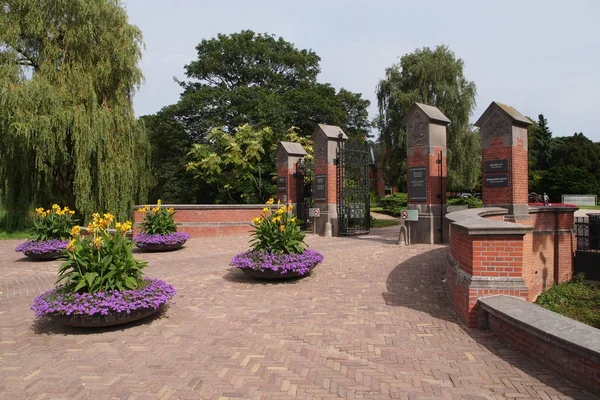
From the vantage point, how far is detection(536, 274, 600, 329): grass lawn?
853 cm

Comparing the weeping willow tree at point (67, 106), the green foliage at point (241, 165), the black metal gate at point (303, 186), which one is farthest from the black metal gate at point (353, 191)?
the weeping willow tree at point (67, 106)

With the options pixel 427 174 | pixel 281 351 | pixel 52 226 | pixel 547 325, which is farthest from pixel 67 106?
pixel 547 325

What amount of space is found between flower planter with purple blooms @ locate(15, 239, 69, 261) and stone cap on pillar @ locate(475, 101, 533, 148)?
1124cm

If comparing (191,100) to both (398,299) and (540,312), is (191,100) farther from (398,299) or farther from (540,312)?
(540,312)

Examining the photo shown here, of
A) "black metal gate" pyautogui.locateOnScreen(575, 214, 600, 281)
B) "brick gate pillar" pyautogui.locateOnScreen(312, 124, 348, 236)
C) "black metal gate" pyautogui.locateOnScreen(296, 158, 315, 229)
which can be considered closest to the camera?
"black metal gate" pyautogui.locateOnScreen(575, 214, 600, 281)

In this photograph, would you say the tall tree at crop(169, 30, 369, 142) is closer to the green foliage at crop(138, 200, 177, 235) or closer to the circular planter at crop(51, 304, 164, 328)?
the green foliage at crop(138, 200, 177, 235)

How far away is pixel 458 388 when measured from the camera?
325 cm

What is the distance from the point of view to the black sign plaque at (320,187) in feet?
45.7

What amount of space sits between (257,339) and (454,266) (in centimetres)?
295

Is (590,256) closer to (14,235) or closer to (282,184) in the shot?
(282,184)

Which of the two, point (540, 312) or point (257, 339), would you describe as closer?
point (540, 312)

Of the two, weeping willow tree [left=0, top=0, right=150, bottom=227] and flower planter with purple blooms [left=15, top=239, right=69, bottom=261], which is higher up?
weeping willow tree [left=0, top=0, right=150, bottom=227]

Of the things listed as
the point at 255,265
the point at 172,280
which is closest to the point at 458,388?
the point at 255,265

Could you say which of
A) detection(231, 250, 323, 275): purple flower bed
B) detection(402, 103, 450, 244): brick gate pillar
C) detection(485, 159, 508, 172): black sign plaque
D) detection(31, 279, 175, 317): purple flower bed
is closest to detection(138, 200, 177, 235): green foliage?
detection(231, 250, 323, 275): purple flower bed
